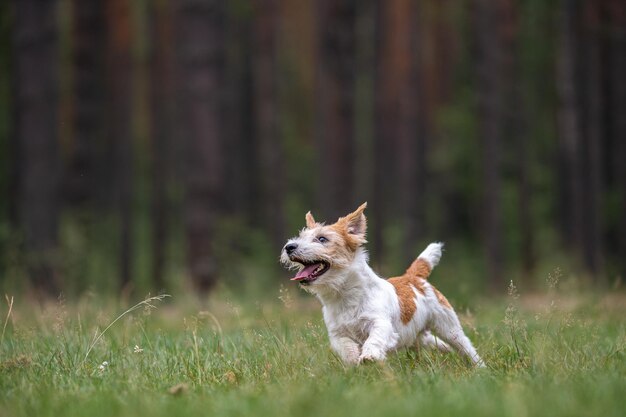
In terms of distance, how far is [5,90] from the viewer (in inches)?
1028

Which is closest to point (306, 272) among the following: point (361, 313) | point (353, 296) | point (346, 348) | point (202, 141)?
point (353, 296)

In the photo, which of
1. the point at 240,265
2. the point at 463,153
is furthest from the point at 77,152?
the point at 463,153

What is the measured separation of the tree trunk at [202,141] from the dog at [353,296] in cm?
744

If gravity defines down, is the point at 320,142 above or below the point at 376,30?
below

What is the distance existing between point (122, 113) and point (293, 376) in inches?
740

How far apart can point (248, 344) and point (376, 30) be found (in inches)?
708

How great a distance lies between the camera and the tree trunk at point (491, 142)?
1848 cm

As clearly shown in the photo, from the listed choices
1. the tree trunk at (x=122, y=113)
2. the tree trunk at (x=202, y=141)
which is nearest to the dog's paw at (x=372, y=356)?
the tree trunk at (x=202, y=141)

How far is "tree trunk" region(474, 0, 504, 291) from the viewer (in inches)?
728

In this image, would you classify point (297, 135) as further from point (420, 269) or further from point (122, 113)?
point (420, 269)

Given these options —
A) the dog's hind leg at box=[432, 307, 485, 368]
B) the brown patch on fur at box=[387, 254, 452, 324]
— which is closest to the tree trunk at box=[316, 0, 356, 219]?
the brown patch on fur at box=[387, 254, 452, 324]

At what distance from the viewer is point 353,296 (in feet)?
21.1

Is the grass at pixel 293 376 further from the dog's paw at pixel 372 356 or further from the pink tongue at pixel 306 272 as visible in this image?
the pink tongue at pixel 306 272

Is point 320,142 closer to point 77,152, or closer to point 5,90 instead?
point 77,152
